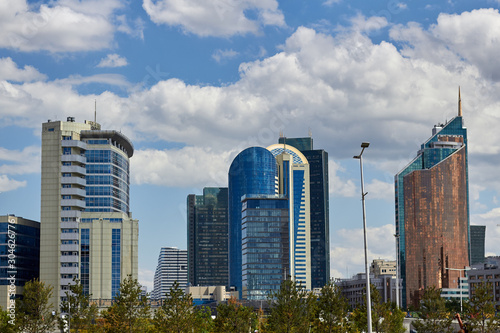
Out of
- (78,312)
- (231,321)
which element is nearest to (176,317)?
(231,321)

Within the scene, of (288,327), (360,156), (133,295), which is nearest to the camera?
(360,156)

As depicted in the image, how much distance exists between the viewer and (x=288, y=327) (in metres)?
81.1

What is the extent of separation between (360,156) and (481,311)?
107 ft

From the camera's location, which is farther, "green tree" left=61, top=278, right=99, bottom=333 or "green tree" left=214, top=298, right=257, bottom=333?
"green tree" left=61, top=278, right=99, bottom=333

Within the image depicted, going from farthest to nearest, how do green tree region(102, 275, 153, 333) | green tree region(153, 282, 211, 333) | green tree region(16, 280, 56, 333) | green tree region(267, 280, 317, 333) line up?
green tree region(16, 280, 56, 333)
green tree region(102, 275, 153, 333)
green tree region(153, 282, 211, 333)
green tree region(267, 280, 317, 333)

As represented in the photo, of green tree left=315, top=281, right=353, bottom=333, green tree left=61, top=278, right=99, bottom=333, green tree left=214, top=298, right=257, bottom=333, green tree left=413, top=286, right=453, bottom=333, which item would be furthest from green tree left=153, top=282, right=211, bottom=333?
green tree left=413, top=286, right=453, bottom=333

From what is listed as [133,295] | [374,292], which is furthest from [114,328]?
[374,292]

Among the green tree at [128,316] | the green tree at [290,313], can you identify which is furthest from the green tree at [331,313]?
the green tree at [128,316]

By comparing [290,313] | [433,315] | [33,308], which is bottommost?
[433,315]

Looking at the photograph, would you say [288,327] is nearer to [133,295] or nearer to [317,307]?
[317,307]

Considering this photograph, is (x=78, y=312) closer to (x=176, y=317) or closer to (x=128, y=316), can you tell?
(x=128, y=316)

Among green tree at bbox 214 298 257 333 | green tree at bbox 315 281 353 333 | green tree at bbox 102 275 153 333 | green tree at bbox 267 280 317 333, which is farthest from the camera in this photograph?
green tree at bbox 102 275 153 333

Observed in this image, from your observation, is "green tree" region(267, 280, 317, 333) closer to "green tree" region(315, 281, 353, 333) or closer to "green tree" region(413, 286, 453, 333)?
"green tree" region(315, 281, 353, 333)

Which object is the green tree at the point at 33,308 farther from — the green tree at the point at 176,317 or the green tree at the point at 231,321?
the green tree at the point at 231,321
